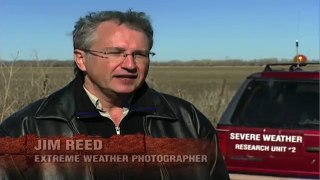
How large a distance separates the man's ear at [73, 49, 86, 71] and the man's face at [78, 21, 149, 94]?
0.20 feet

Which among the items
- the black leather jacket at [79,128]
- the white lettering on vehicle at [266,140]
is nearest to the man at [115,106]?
the black leather jacket at [79,128]

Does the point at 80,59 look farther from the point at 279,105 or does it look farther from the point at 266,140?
the point at 279,105

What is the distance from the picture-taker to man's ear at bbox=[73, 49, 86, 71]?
2.75 meters

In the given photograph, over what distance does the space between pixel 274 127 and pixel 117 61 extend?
10.7 feet

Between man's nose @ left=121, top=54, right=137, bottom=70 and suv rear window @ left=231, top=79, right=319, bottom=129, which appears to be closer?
man's nose @ left=121, top=54, right=137, bottom=70

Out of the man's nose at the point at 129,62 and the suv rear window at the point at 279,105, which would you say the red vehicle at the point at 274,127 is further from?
the man's nose at the point at 129,62

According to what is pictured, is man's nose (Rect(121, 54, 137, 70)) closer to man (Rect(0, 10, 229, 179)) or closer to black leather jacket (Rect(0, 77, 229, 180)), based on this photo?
man (Rect(0, 10, 229, 179))

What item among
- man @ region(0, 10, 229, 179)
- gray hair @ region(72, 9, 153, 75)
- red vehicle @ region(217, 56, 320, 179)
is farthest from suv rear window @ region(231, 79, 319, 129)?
gray hair @ region(72, 9, 153, 75)

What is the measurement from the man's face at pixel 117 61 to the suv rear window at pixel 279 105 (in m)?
3.20

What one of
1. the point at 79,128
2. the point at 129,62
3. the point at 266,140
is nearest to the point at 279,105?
the point at 266,140

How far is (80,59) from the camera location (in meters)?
2.77

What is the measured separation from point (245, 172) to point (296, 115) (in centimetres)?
77

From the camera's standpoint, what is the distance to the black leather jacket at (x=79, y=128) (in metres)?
2.42

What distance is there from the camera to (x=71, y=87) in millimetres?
2730
